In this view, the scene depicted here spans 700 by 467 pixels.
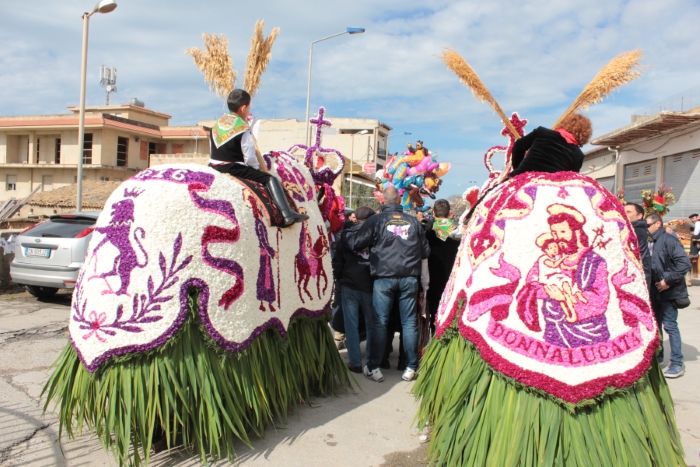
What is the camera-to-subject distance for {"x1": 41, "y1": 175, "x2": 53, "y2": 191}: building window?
3253 centimetres

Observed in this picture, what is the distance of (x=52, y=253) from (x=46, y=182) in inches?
1175

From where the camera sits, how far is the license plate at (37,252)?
7.28 metres

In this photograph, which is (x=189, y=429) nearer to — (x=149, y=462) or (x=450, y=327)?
(x=149, y=462)

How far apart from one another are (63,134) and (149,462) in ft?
112

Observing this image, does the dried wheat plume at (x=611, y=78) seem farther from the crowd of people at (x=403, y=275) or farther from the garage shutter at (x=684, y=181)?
the garage shutter at (x=684, y=181)

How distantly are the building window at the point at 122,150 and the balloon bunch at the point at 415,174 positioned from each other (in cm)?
2931

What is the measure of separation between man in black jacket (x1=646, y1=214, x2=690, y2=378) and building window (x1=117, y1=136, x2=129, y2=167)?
106ft

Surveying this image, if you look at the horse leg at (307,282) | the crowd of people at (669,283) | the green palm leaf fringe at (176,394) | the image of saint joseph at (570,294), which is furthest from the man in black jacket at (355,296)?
the crowd of people at (669,283)

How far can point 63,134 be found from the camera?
104 feet

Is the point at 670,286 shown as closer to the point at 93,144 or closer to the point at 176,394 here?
the point at 176,394

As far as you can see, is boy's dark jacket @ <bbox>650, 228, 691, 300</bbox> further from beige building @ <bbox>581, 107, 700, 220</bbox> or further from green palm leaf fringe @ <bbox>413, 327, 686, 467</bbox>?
beige building @ <bbox>581, 107, 700, 220</bbox>

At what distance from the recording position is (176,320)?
2.74 m

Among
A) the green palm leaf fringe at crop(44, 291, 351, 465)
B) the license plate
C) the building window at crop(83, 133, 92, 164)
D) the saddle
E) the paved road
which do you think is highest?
the building window at crop(83, 133, 92, 164)

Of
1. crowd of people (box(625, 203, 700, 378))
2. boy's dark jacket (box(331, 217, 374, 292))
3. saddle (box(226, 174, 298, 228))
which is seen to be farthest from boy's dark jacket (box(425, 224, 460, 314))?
saddle (box(226, 174, 298, 228))
